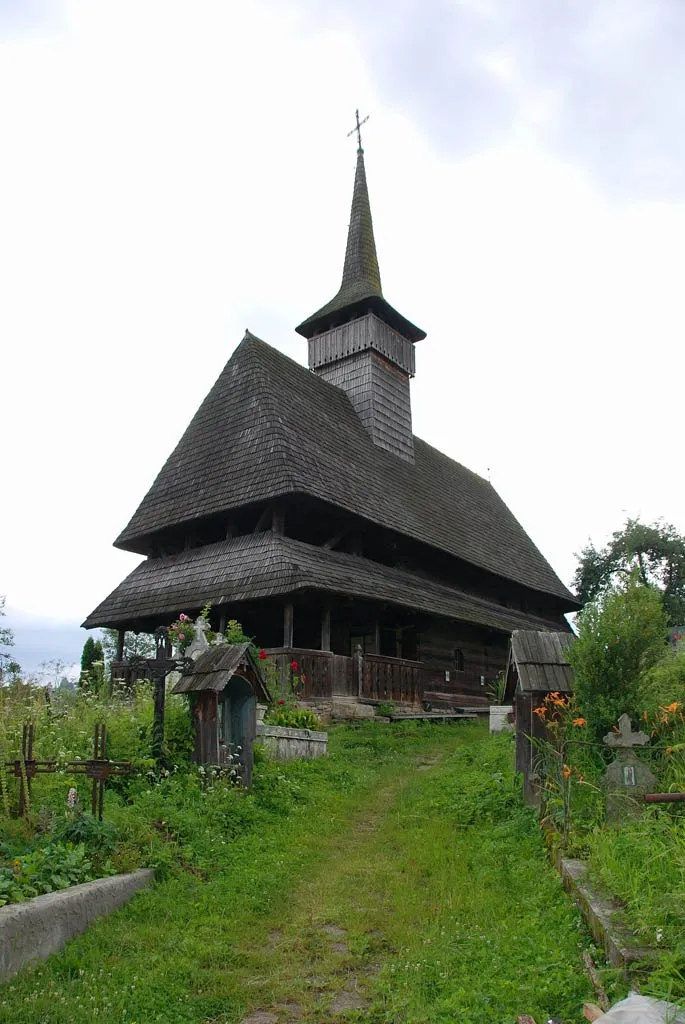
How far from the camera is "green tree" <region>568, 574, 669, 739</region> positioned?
6.30 m

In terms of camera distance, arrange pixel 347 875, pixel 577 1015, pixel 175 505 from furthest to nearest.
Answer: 1. pixel 175 505
2. pixel 347 875
3. pixel 577 1015

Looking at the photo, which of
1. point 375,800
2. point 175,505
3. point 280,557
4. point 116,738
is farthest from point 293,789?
point 175,505

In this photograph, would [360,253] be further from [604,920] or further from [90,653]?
[604,920]

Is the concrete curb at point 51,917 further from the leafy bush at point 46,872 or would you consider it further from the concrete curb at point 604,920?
the concrete curb at point 604,920

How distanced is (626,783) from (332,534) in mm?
13177

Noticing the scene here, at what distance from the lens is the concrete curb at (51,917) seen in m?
4.18

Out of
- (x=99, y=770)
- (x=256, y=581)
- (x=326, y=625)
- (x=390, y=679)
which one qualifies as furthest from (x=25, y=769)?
(x=390, y=679)

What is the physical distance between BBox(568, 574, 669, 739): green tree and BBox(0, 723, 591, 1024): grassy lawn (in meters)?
1.08

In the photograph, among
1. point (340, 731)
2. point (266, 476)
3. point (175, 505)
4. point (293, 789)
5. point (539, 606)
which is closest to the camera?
point (293, 789)

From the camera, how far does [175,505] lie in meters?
18.4

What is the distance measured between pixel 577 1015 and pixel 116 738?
4.94 metres

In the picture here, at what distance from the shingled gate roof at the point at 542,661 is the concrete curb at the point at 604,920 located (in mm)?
2086

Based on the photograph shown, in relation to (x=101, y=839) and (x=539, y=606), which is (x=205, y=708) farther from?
(x=539, y=606)

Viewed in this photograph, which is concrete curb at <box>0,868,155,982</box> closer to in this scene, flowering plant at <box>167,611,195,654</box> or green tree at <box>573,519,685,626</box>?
flowering plant at <box>167,611,195,654</box>
